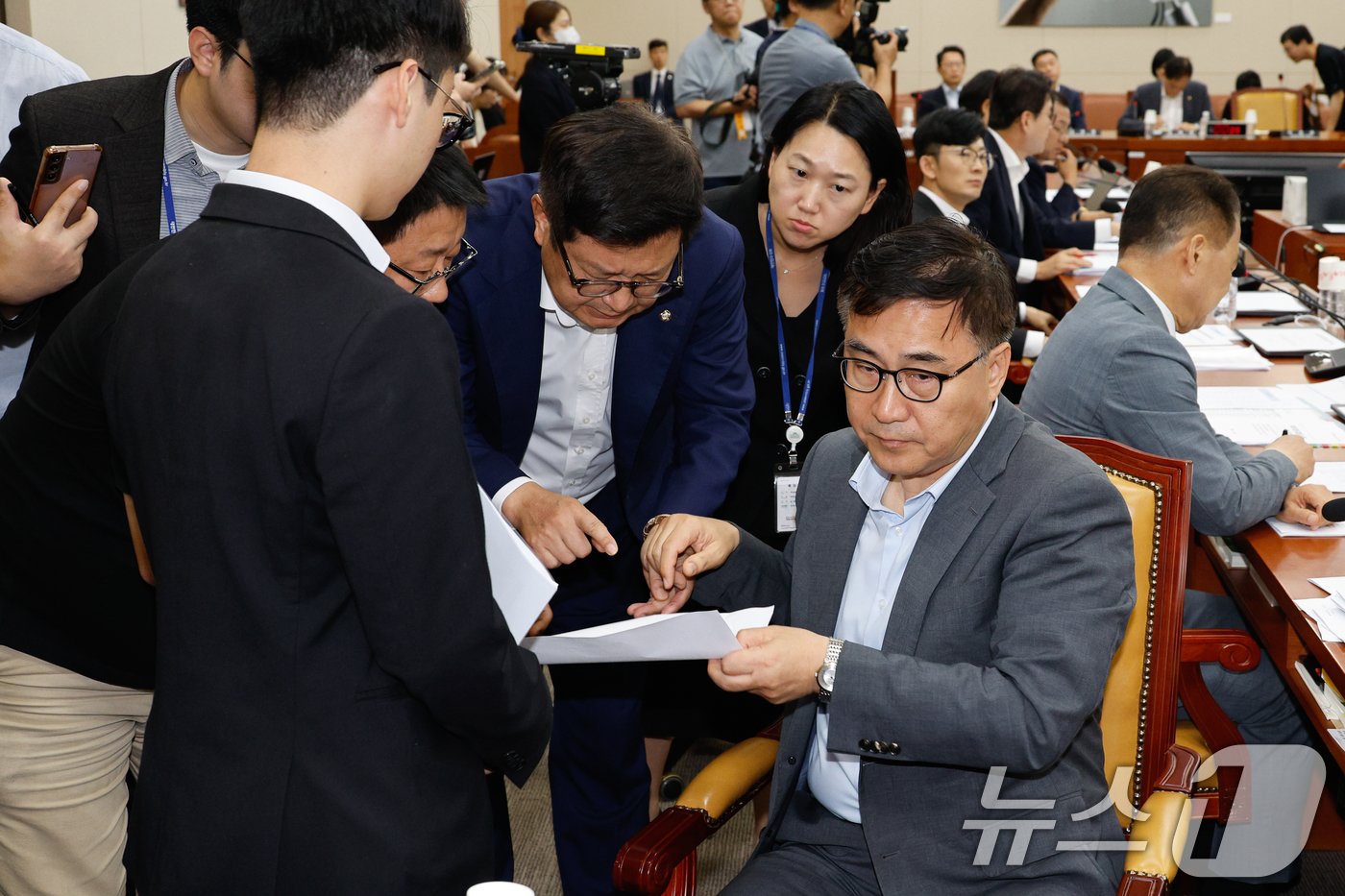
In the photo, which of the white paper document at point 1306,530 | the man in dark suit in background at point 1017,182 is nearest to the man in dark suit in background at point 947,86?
the man in dark suit in background at point 1017,182

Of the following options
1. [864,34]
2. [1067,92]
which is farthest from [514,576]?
[1067,92]

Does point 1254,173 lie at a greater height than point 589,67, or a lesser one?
lesser

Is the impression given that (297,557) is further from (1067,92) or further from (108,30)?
(1067,92)

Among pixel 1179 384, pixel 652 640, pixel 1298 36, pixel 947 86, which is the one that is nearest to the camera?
pixel 652 640

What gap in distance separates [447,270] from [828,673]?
0.76 metres

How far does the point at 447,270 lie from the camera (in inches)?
67.1

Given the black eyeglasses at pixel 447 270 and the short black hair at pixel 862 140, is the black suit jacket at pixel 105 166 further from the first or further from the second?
the short black hair at pixel 862 140

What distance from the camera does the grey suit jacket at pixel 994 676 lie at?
1.38 m

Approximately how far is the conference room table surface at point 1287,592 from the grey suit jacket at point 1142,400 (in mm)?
81

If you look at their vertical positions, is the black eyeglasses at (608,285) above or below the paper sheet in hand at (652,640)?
above

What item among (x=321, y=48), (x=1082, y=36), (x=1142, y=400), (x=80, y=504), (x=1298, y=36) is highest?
(x=1082, y=36)

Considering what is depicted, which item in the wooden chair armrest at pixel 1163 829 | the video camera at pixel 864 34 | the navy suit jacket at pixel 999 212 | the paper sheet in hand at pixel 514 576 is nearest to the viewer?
the paper sheet in hand at pixel 514 576

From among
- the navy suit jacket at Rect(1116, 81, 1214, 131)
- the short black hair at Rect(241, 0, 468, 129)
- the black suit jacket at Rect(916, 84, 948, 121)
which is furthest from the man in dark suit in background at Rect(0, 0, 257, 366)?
the navy suit jacket at Rect(1116, 81, 1214, 131)

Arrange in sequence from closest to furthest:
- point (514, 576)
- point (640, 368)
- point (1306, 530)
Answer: point (514, 576), point (640, 368), point (1306, 530)
